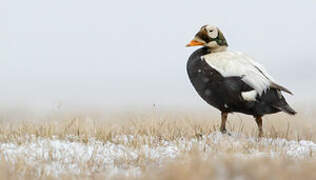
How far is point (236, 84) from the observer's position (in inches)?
288

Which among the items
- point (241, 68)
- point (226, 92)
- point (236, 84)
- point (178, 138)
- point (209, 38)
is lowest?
point (178, 138)

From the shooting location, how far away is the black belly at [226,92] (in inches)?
289

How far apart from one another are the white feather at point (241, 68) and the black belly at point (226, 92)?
59 mm

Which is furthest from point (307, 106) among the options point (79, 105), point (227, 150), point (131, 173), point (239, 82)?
point (131, 173)

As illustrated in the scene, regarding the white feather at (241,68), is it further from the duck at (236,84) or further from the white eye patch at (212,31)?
the white eye patch at (212,31)

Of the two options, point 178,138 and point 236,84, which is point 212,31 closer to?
point 236,84

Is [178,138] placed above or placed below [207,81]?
below

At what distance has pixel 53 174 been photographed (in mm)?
5211

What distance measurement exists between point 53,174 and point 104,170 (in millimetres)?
535

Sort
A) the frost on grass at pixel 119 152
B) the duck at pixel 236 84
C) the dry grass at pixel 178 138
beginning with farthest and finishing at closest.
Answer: the duck at pixel 236 84 → the frost on grass at pixel 119 152 → the dry grass at pixel 178 138

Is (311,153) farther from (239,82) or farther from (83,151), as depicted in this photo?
(83,151)

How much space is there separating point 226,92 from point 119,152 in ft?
5.44

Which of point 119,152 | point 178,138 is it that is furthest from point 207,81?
point 119,152

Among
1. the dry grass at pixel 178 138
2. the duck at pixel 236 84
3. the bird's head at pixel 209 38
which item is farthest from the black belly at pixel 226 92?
the dry grass at pixel 178 138
